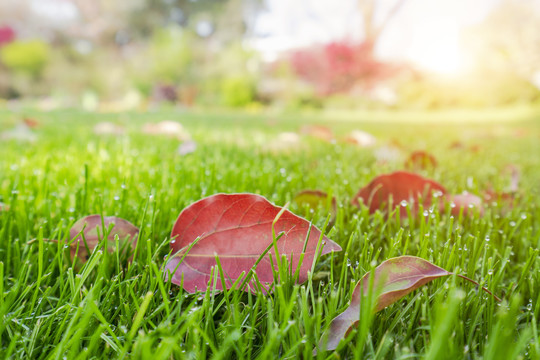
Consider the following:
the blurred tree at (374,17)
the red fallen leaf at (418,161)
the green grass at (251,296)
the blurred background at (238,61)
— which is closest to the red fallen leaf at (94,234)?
the green grass at (251,296)

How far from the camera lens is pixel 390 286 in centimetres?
46

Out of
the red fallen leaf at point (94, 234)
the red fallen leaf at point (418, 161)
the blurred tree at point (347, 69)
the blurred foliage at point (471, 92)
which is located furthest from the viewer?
the blurred tree at point (347, 69)

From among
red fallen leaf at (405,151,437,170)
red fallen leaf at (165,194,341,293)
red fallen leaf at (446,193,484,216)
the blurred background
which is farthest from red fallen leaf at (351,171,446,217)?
the blurred background

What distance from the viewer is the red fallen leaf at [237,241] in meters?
0.55

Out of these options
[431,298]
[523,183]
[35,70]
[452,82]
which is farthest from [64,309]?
[35,70]

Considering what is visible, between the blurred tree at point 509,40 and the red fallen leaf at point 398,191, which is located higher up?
the blurred tree at point 509,40

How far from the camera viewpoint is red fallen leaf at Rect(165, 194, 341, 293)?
1.82ft

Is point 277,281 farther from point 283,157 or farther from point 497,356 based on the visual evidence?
point 283,157

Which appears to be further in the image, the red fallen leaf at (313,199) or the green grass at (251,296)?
the red fallen leaf at (313,199)

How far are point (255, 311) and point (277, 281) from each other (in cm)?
6

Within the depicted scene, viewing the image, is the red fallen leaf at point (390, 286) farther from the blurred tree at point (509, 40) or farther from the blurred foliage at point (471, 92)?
the blurred tree at point (509, 40)

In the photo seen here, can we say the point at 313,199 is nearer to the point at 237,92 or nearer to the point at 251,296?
the point at 251,296

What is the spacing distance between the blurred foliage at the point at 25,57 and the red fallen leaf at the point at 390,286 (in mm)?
18155

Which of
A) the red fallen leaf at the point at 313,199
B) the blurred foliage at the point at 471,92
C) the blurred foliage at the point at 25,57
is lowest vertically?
the red fallen leaf at the point at 313,199
